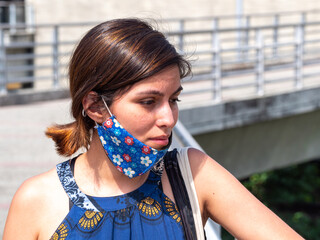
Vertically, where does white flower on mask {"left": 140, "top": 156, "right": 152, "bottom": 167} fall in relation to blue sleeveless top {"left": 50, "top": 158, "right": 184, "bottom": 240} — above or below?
above

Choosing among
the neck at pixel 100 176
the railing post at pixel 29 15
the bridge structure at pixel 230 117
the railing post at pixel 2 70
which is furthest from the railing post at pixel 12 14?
the neck at pixel 100 176

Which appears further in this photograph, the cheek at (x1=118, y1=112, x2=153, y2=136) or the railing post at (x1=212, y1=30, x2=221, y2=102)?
the railing post at (x1=212, y1=30, x2=221, y2=102)

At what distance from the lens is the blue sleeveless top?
1824mm

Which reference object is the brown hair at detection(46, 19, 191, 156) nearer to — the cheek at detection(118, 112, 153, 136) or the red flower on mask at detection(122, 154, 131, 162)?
the cheek at detection(118, 112, 153, 136)

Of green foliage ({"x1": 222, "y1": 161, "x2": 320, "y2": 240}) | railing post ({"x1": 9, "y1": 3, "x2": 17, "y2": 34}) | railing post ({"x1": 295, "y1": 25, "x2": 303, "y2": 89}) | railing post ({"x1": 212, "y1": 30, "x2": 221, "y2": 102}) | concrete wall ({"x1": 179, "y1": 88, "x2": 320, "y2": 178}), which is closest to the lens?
concrete wall ({"x1": 179, "y1": 88, "x2": 320, "y2": 178})

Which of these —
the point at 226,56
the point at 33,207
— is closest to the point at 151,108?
the point at 33,207

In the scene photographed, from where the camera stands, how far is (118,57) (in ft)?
5.83

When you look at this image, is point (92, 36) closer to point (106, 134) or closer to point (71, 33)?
point (106, 134)

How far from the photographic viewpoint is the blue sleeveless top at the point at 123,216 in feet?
5.98

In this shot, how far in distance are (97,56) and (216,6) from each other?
17.4 meters

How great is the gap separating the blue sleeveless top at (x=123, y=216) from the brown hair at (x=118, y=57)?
0.30m

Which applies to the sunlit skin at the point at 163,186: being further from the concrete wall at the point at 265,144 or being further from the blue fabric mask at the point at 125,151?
the concrete wall at the point at 265,144

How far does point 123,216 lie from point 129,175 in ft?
0.42

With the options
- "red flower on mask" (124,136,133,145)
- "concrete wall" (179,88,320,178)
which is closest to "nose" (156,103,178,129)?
"red flower on mask" (124,136,133,145)
